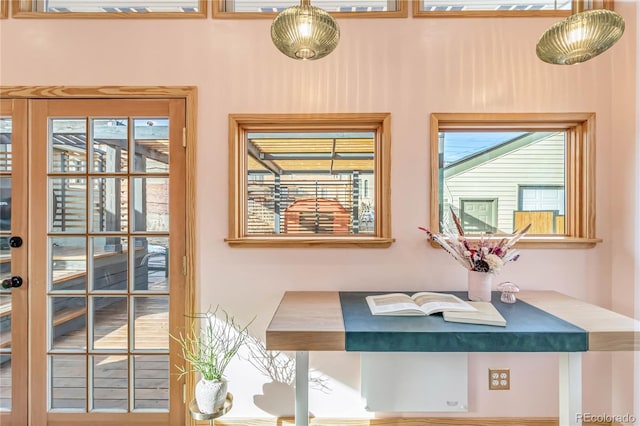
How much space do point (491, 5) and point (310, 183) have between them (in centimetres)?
157

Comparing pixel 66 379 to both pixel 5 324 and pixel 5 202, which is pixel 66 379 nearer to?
pixel 5 324

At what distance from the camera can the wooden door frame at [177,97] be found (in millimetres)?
1944

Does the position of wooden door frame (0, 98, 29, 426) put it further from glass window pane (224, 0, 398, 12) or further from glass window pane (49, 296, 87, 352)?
glass window pane (224, 0, 398, 12)

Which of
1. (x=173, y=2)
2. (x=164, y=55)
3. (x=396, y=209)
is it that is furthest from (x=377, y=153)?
(x=173, y=2)

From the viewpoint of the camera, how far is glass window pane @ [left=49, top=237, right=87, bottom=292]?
6.50 feet

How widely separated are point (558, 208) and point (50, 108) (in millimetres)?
3167

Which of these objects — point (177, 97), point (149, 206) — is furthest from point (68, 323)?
point (177, 97)

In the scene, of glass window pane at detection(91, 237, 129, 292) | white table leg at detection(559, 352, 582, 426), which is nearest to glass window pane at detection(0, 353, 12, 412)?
glass window pane at detection(91, 237, 129, 292)

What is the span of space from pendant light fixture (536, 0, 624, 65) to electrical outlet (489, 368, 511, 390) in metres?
1.68

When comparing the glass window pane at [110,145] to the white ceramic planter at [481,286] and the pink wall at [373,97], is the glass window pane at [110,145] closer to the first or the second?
the pink wall at [373,97]

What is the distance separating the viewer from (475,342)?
4.33 ft

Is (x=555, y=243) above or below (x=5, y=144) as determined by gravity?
below

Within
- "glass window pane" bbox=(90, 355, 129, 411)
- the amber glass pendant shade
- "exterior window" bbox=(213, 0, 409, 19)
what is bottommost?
"glass window pane" bbox=(90, 355, 129, 411)

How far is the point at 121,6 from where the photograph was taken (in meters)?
2.07
